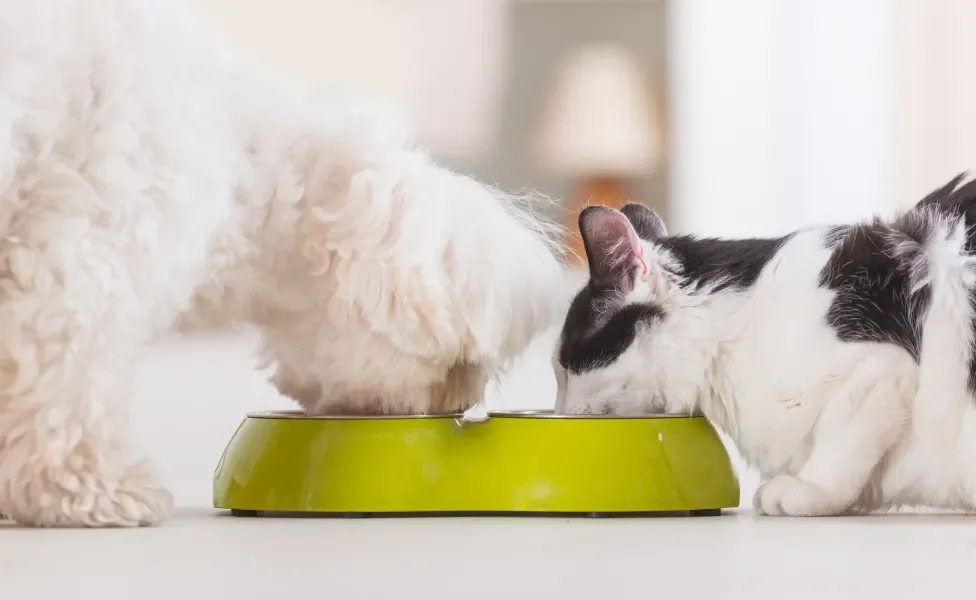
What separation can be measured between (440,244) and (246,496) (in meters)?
0.43

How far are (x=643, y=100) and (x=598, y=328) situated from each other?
6.30 feet

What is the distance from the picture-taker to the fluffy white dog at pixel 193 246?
133 centimetres

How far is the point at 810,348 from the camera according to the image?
156cm

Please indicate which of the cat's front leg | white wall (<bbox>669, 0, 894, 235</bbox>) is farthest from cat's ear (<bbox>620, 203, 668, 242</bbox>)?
white wall (<bbox>669, 0, 894, 235</bbox>)

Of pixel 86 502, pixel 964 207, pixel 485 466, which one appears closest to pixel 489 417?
pixel 485 466

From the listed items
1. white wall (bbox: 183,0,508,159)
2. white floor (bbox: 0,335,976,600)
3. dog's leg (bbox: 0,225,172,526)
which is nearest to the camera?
white floor (bbox: 0,335,976,600)

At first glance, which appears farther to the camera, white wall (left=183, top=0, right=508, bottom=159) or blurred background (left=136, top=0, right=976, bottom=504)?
white wall (left=183, top=0, right=508, bottom=159)

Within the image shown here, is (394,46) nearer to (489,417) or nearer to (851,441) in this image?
(489,417)

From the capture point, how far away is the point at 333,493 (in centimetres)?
156

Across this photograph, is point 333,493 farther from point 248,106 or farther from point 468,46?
point 468,46

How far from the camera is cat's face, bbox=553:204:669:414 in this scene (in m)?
1.70

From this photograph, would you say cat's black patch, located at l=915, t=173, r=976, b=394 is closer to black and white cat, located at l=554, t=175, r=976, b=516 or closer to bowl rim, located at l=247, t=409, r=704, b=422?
black and white cat, located at l=554, t=175, r=976, b=516

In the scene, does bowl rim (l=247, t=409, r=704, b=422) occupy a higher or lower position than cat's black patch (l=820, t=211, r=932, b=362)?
lower

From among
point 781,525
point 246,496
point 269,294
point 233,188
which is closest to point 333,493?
point 246,496
